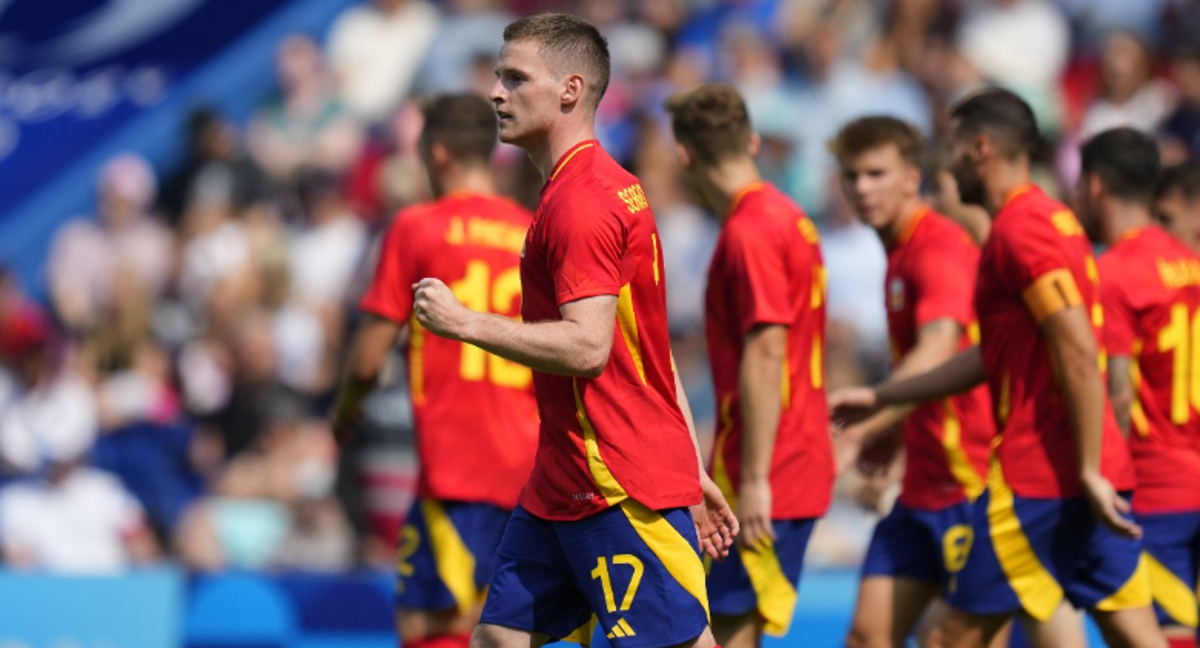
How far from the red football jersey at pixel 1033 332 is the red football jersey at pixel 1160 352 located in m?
0.78

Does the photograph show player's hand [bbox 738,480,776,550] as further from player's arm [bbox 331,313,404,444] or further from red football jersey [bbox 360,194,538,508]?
player's arm [bbox 331,313,404,444]

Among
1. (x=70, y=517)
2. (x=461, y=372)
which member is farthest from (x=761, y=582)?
(x=70, y=517)

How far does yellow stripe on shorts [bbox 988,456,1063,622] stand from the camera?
630 centimetres

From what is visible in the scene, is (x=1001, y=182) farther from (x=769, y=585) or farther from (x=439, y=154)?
(x=439, y=154)

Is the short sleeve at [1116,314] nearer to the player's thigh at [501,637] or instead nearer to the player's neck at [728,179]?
the player's neck at [728,179]

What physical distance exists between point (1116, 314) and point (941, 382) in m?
0.88

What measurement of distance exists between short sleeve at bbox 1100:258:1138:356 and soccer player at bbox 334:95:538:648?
2366 millimetres

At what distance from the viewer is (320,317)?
542 inches

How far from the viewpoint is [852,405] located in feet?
23.0

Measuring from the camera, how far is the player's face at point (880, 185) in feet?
24.3

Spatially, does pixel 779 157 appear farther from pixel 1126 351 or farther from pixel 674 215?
pixel 1126 351

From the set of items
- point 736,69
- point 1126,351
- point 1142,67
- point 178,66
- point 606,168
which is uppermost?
point 178,66

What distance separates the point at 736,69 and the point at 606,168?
369 inches

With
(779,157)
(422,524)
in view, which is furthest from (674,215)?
(422,524)
